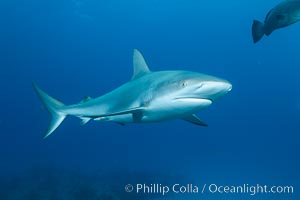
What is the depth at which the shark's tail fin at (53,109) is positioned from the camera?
239 inches

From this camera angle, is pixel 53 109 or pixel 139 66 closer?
pixel 139 66

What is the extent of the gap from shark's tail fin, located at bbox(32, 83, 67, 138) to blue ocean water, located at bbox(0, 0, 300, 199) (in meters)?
41.5

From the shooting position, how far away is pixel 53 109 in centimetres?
622

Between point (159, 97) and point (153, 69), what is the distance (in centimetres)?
8035

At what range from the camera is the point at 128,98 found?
468 centimetres

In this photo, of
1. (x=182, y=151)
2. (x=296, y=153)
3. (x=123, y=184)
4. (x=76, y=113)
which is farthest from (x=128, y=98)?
(x=296, y=153)

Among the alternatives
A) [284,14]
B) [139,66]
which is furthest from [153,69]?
[284,14]

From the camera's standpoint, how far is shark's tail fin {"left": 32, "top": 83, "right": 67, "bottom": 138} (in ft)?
19.9

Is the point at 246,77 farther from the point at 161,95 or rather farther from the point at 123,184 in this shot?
the point at 161,95

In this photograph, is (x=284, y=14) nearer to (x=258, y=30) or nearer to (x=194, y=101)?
(x=258, y=30)

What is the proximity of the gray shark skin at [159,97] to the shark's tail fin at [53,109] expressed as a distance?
43 cm

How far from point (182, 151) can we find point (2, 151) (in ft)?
121

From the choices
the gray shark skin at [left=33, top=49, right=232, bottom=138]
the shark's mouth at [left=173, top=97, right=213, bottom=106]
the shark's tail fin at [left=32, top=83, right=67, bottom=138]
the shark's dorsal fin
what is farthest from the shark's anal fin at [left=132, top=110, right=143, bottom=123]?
the shark's tail fin at [left=32, top=83, right=67, bottom=138]

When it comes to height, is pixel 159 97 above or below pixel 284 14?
below
